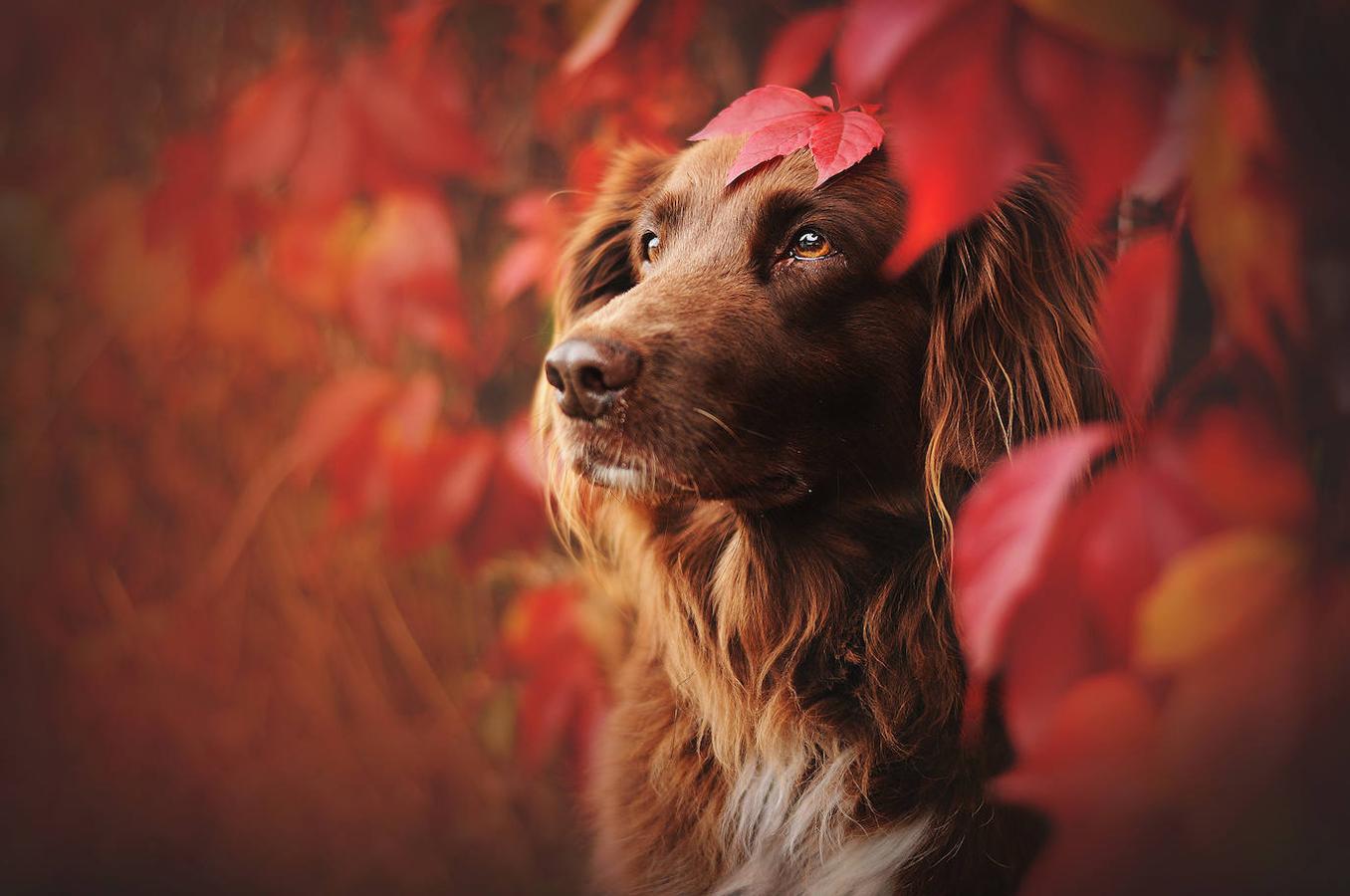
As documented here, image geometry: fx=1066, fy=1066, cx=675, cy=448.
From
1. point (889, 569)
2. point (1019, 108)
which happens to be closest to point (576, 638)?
point (889, 569)

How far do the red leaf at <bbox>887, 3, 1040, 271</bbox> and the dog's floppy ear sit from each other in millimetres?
645

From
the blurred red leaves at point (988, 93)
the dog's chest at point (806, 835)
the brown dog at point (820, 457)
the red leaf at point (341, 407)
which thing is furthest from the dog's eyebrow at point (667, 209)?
the dog's chest at point (806, 835)

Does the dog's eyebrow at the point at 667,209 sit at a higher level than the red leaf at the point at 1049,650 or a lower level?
higher

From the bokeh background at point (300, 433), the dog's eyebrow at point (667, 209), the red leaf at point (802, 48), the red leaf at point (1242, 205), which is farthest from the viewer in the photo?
the bokeh background at point (300, 433)

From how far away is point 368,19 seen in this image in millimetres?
1537

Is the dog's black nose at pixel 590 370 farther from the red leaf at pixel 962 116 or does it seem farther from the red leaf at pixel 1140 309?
the red leaf at pixel 1140 309

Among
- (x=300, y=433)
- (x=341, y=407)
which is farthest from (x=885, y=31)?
(x=300, y=433)

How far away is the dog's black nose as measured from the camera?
1.08 m

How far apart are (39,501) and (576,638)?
93 cm

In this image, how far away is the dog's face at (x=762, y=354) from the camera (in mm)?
1132

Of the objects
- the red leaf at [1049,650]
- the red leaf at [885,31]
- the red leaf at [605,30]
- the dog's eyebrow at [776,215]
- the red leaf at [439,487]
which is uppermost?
the red leaf at [605,30]

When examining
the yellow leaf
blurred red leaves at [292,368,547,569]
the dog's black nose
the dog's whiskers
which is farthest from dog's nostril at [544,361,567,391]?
the yellow leaf

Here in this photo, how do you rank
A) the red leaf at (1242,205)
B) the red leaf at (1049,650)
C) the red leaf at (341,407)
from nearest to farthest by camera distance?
1. the red leaf at (1242,205)
2. the red leaf at (1049,650)
3. the red leaf at (341,407)

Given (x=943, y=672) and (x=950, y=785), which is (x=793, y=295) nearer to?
(x=943, y=672)
